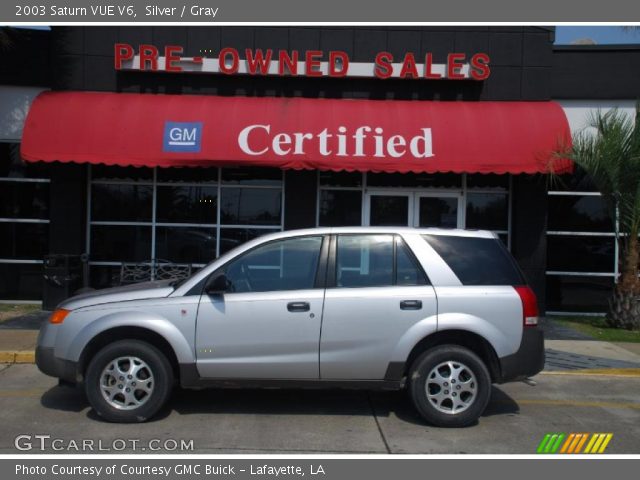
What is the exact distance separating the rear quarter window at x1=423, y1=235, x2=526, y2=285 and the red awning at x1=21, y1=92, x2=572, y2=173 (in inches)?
205

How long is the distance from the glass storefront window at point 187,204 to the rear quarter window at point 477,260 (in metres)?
7.46

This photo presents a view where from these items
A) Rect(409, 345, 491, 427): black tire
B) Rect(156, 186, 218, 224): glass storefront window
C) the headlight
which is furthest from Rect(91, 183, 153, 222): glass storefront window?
Rect(409, 345, 491, 427): black tire

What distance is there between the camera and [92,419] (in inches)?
247

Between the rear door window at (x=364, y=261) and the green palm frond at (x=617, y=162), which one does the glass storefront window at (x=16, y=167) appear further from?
the green palm frond at (x=617, y=162)

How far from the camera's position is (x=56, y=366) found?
616 centimetres

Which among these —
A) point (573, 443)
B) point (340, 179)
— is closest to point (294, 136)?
point (340, 179)

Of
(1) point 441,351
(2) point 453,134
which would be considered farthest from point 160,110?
(1) point 441,351

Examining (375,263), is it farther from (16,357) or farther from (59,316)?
(16,357)

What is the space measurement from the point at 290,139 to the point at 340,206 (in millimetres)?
2142

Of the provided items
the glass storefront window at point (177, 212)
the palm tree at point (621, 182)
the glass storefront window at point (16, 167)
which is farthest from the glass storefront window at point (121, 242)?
the palm tree at point (621, 182)

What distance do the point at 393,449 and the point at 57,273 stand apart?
8673 millimetres

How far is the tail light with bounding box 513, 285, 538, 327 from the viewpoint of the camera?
616 cm

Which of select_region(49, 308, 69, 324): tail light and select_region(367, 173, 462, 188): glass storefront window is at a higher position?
select_region(367, 173, 462, 188): glass storefront window
